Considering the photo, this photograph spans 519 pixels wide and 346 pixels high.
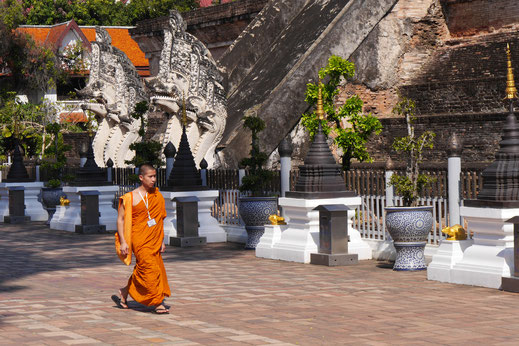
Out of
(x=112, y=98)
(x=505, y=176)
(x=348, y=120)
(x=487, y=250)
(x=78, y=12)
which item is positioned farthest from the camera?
(x=78, y=12)

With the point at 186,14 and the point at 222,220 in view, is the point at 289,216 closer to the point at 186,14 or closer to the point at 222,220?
the point at 222,220

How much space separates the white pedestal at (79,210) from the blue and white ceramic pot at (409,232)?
300 inches

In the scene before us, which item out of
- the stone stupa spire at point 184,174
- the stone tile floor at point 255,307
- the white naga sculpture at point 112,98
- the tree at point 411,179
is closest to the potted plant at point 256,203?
the stone stupa spire at point 184,174

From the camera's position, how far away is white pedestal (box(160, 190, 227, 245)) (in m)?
14.2

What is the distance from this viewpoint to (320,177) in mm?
11367

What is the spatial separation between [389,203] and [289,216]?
1.30 m

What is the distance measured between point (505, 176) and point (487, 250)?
0.73 metres

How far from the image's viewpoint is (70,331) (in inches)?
285

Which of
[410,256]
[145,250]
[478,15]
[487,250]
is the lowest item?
[410,256]

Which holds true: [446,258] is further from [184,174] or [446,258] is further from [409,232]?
[184,174]

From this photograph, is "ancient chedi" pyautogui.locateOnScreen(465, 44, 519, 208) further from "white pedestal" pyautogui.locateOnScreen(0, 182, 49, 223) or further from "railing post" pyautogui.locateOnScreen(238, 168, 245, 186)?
"white pedestal" pyautogui.locateOnScreen(0, 182, 49, 223)

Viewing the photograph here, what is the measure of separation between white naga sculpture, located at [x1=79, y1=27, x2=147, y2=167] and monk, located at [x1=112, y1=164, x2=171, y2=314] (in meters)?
13.8

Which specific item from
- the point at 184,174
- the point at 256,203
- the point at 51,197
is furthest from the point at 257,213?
the point at 51,197

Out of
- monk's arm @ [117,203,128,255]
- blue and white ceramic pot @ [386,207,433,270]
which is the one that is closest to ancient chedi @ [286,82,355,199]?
blue and white ceramic pot @ [386,207,433,270]
